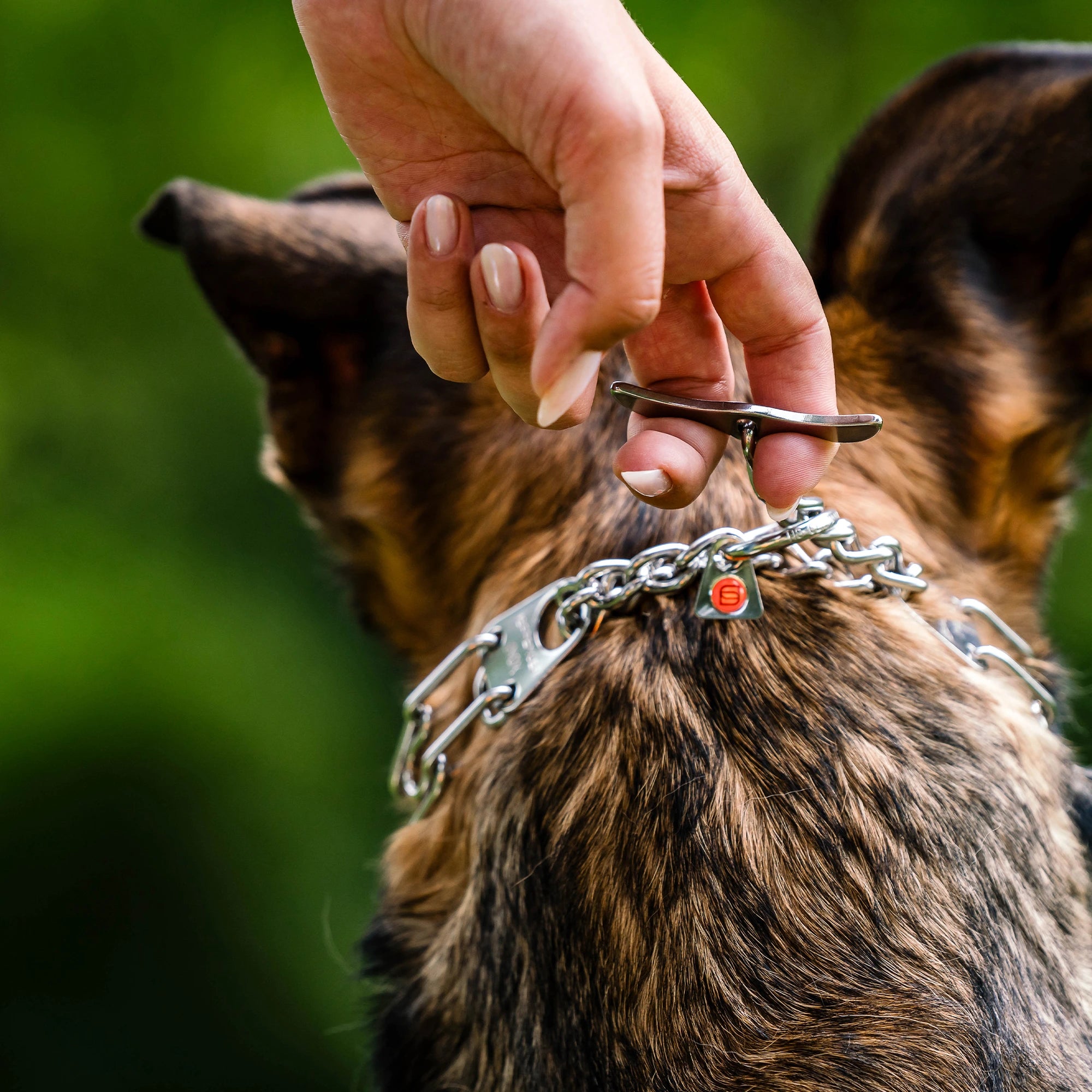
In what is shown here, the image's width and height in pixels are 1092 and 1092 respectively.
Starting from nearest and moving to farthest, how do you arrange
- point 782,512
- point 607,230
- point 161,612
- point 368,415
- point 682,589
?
point 607,230 → point 782,512 → point 682,589 → point 368,415 → point 161,612

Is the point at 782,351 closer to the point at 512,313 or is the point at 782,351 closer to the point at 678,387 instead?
the point at 678,387

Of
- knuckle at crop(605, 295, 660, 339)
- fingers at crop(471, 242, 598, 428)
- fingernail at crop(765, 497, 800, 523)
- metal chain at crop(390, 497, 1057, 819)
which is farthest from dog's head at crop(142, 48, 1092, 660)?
knuckle at crop(605, 295, 660, 339)

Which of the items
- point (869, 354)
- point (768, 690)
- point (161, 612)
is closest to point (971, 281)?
point (869, 354)

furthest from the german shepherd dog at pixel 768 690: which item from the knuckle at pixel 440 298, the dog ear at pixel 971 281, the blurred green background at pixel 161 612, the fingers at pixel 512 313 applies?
the blurred green background at pixel 161 612

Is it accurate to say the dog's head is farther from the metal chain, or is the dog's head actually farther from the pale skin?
the pale skin

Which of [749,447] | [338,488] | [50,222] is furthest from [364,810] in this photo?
[749,447]

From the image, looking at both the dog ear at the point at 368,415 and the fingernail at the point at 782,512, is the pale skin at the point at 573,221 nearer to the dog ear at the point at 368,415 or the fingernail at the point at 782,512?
the fingernail at the point at 782,512

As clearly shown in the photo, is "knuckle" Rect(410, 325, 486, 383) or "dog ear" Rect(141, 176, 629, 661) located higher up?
"knuckle" Rect(410, 325, 486, 383)

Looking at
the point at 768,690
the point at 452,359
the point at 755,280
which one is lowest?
the point at 768,690

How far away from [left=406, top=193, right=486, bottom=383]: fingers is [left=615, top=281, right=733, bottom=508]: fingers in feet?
0.86

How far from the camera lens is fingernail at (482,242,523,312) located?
133 centimetres

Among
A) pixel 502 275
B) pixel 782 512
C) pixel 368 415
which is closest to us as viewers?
pixel 502 275

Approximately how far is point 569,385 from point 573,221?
0.58ft

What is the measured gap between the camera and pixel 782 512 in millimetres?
1570
